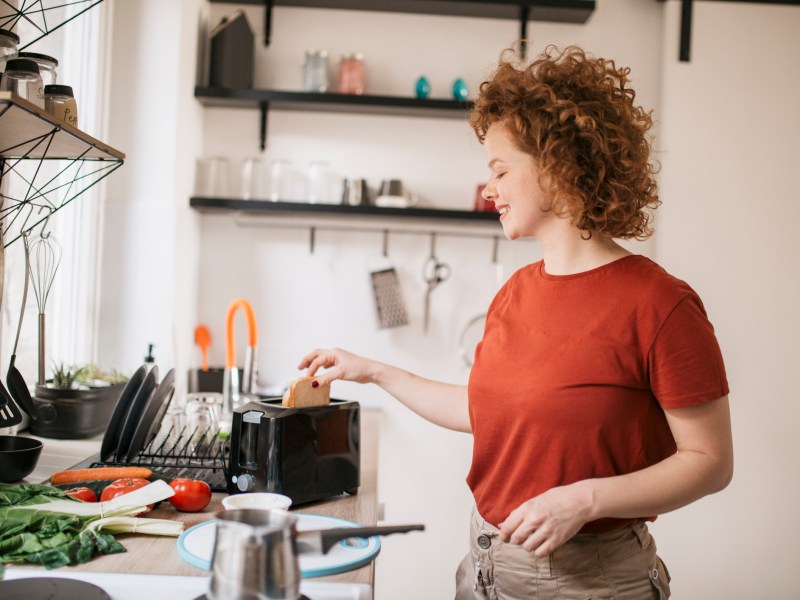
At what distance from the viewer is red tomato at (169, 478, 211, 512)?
53.6 inches

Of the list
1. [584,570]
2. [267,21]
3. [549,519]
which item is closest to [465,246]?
[267,21]

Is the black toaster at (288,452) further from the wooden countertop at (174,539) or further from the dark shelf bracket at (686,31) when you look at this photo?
the dark shelf bracket at (686,31)

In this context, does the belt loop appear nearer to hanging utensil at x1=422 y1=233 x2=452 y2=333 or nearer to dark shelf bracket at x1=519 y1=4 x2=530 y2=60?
hanging utensil at x1=422 y1=233 x2=452 y2=333

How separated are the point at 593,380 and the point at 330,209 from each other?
1.73 meters

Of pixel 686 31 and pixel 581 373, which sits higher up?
pixel 686 31

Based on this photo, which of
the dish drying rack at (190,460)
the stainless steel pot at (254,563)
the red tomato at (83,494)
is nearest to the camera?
the stainless steel pot at (254,563)

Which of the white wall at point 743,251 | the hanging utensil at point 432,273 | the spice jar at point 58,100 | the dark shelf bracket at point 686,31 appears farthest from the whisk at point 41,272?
the dark shelf bracket at point 686,31

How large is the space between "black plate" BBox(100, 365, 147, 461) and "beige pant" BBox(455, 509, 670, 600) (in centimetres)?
86

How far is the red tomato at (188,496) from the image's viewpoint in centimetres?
136

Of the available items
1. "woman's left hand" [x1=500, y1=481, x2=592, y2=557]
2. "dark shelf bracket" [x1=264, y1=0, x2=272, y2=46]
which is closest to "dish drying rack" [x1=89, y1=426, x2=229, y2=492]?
"woman's left hand" [x1=500, y1=481, x2=592, y2=557]

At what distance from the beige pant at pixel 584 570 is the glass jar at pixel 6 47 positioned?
1.18m

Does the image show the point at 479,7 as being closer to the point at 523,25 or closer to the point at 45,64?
the point at 523,25

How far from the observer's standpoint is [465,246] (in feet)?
9.78

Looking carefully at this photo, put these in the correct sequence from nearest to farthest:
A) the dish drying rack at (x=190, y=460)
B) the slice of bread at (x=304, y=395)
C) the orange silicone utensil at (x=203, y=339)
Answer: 1. the slice of bread at (x=304, y=395)
2. the dish drying rack at (x=190, y=460)
3. the orange silicone utensil at (x=203, y=339)
